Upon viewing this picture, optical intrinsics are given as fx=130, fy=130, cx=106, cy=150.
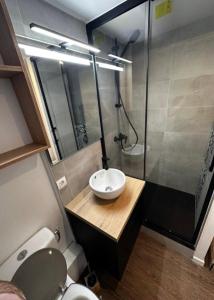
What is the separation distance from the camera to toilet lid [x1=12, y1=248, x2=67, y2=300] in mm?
775

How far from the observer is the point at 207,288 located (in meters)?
1.17

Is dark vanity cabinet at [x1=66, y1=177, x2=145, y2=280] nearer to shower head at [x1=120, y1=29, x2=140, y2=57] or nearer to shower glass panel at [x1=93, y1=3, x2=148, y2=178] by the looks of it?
shower glass panel at [x1=93, y1=3, x2=148, y2=178]

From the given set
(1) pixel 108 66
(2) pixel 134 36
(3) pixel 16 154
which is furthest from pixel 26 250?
(2) pixel 134 36

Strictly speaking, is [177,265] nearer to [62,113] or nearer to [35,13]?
[62,113]

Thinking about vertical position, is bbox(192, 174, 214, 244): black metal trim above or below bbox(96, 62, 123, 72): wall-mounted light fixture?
below

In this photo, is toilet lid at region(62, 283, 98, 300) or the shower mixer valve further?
the shower mixer valve

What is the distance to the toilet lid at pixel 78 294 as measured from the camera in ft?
2.84

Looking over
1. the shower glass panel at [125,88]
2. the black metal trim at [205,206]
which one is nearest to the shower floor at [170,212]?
the black metal trim at [205,206]

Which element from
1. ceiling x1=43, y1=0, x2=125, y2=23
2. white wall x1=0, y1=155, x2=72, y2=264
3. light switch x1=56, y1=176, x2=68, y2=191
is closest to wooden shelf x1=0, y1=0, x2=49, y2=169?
white wall x1=0, y1=155, x2=72, y2=264

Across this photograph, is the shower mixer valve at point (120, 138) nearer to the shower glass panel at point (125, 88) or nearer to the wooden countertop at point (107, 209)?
the shower glass panel at point (125, 88)

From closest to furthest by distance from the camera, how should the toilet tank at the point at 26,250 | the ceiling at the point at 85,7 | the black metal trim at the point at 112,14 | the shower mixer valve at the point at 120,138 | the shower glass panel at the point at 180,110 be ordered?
the toilet tank at the point at 26,250, the ceiling at the point at 85,7, the black metal trim at the point at 112,14, the shower glass panel at the point at 180,110, the shower mixer valve at the point at 120,138

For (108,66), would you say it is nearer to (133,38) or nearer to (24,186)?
(133,38)

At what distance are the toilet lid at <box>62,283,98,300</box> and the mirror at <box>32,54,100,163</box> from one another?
0.89m

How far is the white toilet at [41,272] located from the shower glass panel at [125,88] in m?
1.15
